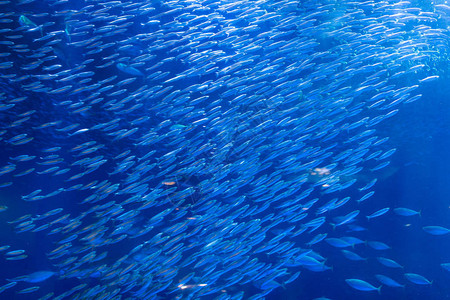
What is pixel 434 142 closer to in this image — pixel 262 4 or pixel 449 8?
A: pixel 449 8

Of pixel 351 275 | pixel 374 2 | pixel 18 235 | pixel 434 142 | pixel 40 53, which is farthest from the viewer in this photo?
pixel 434 142

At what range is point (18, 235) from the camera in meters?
8.45

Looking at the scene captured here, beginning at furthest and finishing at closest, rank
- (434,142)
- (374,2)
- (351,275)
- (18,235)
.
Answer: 1. (434,142)
2. (18,235)
3. (374,2)
4. (351,275)

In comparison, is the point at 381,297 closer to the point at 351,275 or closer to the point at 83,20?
the point at 351,275

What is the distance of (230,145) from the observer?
23.3ft

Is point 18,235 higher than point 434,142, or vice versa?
point 18,235

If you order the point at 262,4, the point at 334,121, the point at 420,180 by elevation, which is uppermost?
the point at 262,4

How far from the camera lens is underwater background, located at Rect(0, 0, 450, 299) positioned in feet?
21.0

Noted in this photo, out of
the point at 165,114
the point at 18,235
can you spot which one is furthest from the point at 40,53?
the point at 18,235

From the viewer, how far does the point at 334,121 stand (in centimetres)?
702

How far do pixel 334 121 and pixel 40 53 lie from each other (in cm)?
667

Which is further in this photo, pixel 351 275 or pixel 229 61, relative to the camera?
pixel 229 61

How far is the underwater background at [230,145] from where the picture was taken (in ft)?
21.0

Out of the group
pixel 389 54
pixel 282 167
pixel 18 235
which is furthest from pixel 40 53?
pixel 389 54
